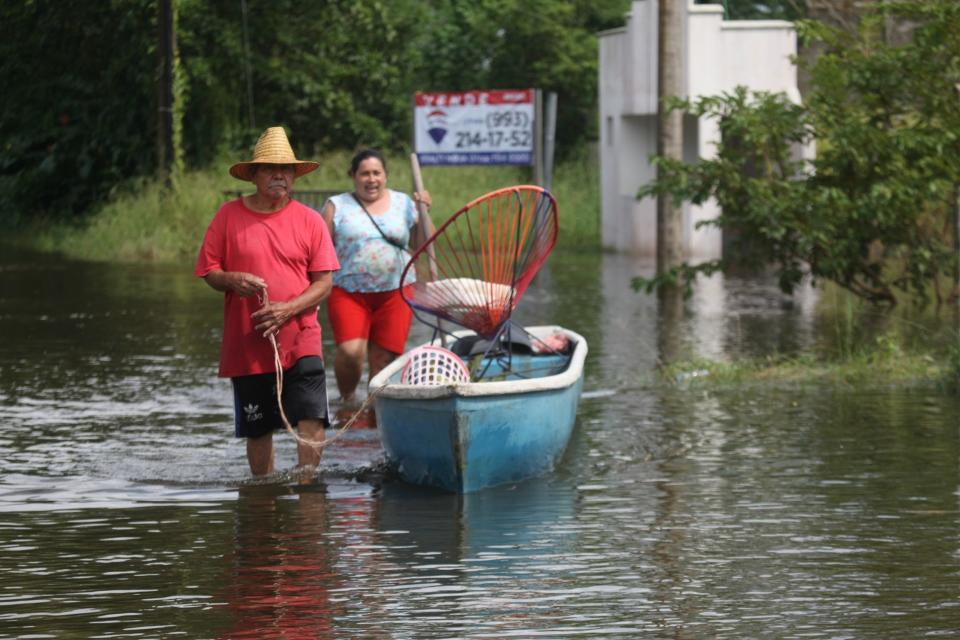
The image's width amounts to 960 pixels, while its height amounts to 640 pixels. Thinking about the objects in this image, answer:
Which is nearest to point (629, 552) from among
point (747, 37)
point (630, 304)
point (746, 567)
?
point (746, 567)

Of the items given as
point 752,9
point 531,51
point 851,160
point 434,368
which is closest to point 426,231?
point 434,368

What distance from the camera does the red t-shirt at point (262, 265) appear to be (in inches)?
389

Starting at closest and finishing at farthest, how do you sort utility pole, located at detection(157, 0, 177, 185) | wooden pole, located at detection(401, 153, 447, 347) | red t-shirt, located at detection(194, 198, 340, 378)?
1. red t-shirt, located at detection(194, 198, 340, 378)
2. wooden pole, located at detection(401, 153, 447, 347)
3. utility pole, located at detection(157, 0, 177, 185)

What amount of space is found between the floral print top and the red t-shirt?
234cm

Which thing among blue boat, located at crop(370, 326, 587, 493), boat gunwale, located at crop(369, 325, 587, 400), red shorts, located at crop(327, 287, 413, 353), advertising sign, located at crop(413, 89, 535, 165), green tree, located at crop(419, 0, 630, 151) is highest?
green tree, located at crop(419, 0, 630, 151)

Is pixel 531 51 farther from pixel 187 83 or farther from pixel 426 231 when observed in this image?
pixel 426 231

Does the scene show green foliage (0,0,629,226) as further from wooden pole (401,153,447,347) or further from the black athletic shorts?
the black athletic shorts

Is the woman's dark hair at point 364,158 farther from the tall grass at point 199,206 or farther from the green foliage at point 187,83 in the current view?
the green foliage at point 187,83

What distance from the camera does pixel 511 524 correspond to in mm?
9320

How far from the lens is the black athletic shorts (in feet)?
33.1

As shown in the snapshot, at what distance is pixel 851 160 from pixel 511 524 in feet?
30.5

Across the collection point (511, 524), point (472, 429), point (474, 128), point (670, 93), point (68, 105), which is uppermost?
point (68, 105)

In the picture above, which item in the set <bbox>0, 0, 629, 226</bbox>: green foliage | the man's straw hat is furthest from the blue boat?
<bbox>0, 0, 629, 226</bbox>: green foliage

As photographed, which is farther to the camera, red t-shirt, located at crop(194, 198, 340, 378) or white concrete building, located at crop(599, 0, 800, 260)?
white concrete building, located at crop(599, 0, 800, 260)
